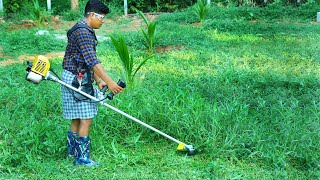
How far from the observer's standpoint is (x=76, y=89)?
3.19 meters

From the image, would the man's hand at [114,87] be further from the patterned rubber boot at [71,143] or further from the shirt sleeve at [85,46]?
the patterned rubber boot at [71,143]

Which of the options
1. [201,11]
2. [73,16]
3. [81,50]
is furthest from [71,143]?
[73,16]

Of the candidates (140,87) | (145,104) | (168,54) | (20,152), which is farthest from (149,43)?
(20,152)

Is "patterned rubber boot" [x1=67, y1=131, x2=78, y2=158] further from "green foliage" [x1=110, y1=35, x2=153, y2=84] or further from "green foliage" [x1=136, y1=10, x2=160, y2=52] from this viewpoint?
"green foliage" [x1=136, y1=10, x2=160, y2=52]

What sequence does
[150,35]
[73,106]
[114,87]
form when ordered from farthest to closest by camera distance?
[150,35]
[73,106]
[114,87]

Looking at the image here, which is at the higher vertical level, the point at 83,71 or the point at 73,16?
the point at 83,71

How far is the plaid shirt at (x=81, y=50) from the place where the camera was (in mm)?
3146

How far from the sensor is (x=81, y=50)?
3.16 meters

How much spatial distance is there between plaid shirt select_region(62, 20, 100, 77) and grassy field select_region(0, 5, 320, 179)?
0.69m

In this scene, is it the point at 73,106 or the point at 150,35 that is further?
the point at 150,35

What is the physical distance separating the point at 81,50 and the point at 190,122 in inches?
45.5

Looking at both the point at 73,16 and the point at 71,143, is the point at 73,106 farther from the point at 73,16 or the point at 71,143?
the point at 73,16

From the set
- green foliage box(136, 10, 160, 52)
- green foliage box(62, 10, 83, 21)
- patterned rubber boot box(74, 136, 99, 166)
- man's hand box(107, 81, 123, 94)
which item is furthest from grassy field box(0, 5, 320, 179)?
green foliage box(62, 10, 83, 21)

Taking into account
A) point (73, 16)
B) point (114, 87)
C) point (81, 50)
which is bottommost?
point (73, 16)
